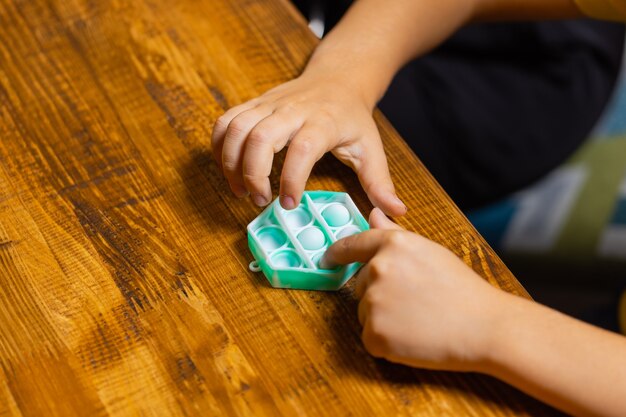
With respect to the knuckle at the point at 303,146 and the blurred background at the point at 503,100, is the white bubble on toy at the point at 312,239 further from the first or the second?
the blurred background at the point at 503,100

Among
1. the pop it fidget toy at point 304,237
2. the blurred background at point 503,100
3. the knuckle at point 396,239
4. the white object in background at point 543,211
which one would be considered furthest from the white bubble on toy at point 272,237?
the white object in background at point 543,211

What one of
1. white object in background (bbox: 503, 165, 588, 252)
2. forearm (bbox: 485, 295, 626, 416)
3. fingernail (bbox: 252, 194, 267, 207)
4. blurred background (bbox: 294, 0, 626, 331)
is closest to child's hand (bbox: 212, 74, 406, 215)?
fingernail (bbox: 252, 194, 267, 207)

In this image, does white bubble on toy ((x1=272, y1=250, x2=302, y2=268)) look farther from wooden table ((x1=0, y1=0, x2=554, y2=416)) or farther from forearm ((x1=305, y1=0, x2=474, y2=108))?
forearm ((x1=305, y1=0, x2=474, y2=108))

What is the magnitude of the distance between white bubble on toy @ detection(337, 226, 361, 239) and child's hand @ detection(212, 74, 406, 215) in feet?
0.13

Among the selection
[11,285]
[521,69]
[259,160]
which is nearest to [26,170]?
[11,285]

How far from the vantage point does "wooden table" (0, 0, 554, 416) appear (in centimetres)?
59

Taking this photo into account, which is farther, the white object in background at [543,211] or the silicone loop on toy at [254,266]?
the white object in background at [543,211]

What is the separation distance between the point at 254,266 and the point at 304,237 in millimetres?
51

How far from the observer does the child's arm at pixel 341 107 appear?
0.67 m

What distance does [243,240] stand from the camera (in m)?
0.68

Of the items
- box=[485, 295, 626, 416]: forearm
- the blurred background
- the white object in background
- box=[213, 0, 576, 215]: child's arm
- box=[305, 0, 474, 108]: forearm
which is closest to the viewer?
box=[485, 295, 626, 416]: forearm

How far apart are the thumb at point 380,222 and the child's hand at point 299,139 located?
21 millimetres

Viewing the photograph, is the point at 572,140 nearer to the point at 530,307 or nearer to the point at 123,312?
the point at 530,307

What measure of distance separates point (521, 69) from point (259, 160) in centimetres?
57
